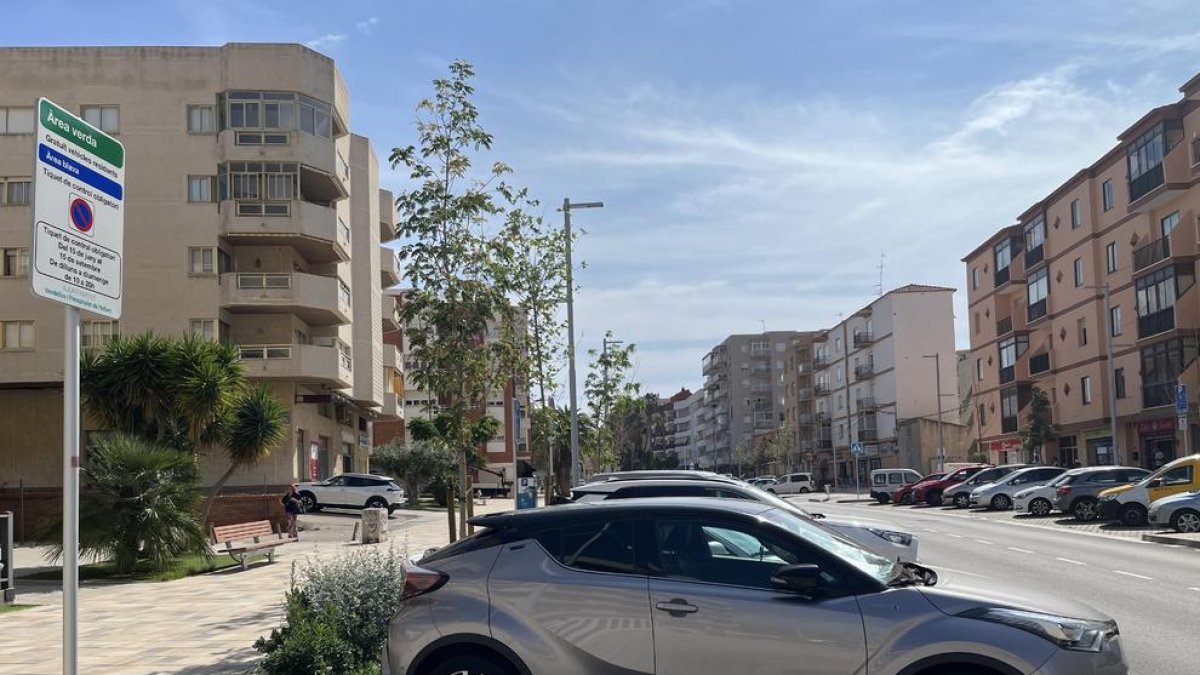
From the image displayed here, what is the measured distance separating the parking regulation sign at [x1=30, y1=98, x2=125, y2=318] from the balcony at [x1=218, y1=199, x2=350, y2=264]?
1341 inches

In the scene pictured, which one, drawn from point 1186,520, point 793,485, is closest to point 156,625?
point 1186,520

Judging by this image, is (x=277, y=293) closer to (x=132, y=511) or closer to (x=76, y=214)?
(x=132, y=511)

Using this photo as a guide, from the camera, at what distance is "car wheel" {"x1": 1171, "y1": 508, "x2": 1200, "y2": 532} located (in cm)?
2462

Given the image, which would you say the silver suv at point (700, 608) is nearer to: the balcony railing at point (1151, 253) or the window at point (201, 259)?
the window at point (201, 259)

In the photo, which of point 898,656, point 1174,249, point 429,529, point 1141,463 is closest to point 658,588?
point 898,656

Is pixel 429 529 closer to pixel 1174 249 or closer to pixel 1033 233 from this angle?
pixel 1174 249

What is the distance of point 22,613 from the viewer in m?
14.5

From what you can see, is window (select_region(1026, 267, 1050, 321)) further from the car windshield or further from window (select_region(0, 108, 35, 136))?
the car windshield

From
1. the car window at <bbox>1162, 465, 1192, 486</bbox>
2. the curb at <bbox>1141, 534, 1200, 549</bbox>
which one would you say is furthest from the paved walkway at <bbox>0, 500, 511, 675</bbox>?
the car window at <bbox>1162, 465, 1192, 486</bbox>

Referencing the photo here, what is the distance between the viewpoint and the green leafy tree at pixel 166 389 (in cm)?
2483

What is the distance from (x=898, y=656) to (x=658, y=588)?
1.36 meters

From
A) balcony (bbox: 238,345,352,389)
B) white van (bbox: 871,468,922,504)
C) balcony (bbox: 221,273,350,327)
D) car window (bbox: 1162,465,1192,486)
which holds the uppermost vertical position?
balcony (bbox: 221,273,350,327)

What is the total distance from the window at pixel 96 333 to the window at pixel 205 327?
260cm

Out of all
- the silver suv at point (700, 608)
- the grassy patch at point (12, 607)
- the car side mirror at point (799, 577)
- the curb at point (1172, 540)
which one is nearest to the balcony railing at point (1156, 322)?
the curb at point (1172, 540)
